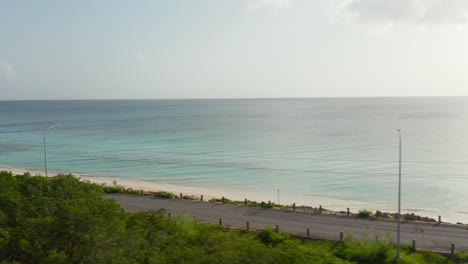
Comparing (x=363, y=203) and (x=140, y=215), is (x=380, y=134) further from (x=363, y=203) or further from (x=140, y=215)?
(x=140, y=215)

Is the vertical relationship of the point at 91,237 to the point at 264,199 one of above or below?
above

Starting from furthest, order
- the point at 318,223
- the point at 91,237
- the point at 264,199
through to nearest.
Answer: the point at 264,199
the point at 318,223
the point at 91,237

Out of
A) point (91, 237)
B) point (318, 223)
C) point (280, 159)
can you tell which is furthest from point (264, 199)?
point (91, 237)

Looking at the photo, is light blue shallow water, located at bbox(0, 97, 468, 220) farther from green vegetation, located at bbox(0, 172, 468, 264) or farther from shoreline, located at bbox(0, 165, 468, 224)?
green vegetation, located at bbox(0, 172, 468, 264)

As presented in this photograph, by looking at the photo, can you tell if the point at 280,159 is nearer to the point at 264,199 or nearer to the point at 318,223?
the point at 264,199

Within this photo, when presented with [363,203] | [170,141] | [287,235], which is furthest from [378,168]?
[170,141]

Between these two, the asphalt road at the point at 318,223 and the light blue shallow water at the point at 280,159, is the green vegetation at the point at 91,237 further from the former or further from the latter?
the light blue shallow water at the point at 280,159

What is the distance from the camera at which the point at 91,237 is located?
12.4 meters

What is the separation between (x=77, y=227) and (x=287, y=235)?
53.0 feet

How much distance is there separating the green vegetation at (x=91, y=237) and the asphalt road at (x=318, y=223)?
30.3 ft

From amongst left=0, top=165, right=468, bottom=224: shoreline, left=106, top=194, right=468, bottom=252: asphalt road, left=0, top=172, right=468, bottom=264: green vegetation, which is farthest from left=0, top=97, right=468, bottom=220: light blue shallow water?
left=0, top=172, right=468, bottom=264: green vegetation

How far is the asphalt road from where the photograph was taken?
1081 inches

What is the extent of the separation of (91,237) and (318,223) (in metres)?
22.4

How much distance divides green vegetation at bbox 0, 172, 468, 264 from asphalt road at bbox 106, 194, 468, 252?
9.24 metres
